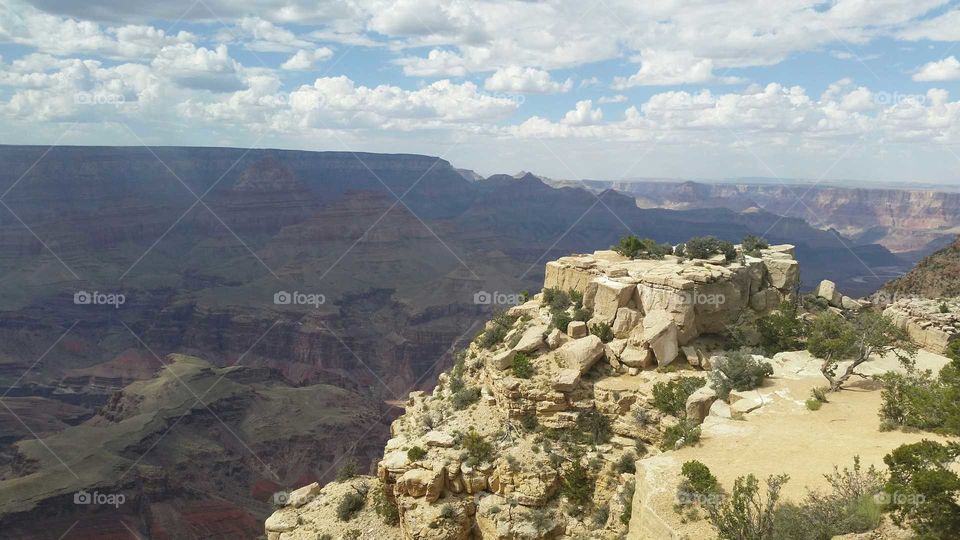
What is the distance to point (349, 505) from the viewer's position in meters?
27.2

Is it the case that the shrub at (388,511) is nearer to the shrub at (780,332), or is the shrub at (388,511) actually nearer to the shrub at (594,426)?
the shrub at (594,426)

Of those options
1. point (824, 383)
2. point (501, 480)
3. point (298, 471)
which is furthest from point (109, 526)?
point (824, 383)

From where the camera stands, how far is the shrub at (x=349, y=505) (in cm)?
2694

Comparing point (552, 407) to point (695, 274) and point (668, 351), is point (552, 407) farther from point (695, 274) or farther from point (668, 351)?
point (695, 274)

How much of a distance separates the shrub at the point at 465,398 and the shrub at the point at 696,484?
13.6 m

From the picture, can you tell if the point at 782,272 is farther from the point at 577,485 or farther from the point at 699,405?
the point at 577,485

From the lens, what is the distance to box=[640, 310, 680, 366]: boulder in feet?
87.7

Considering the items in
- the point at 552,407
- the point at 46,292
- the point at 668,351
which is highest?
the point at 668,351

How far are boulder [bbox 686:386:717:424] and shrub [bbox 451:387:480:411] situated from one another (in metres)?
10.7

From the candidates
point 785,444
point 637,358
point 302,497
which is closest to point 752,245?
point 637,358

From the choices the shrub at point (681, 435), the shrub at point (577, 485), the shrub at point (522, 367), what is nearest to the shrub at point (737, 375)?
the shrub at point (681, 435)

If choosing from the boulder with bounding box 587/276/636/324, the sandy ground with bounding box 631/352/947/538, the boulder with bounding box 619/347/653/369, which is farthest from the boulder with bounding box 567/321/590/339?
the sandy ground with bounding box 631/352/947/538

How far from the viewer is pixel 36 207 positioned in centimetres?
17525

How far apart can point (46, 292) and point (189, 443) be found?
105 meters
